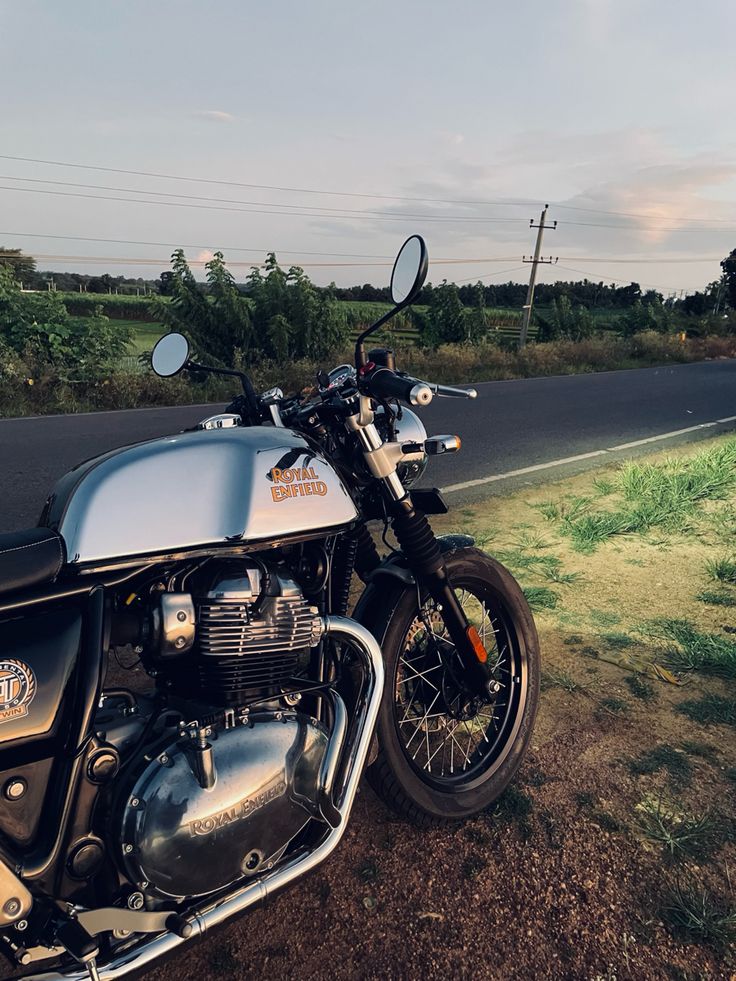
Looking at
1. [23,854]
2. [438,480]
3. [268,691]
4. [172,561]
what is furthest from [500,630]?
[438,480]

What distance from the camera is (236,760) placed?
1.73 meters

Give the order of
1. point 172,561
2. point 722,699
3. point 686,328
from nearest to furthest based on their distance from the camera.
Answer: point 172,561 < point 722,699 < point 686,328

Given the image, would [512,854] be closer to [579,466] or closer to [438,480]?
[438,480]

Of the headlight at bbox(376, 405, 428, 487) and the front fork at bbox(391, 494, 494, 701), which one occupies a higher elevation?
the headlight at bbox(376, 405, 428, 487)

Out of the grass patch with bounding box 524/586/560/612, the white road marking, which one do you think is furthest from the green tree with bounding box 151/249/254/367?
the grass patch with bounding box 524/586/560/612

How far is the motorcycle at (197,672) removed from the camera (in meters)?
1.55

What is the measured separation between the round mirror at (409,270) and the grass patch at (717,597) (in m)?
2.90

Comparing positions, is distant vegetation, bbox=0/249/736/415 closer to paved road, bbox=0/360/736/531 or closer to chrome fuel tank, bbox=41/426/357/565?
paved road, bbox=0/360/736/531

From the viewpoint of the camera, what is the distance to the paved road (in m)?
6.46

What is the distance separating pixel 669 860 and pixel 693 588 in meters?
2.30

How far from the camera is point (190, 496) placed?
169cm

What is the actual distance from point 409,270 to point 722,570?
10.7ft

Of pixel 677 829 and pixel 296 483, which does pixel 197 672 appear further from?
pixel 677 829

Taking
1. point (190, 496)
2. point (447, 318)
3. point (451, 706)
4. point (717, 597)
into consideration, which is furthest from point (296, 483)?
point (447, 318)
